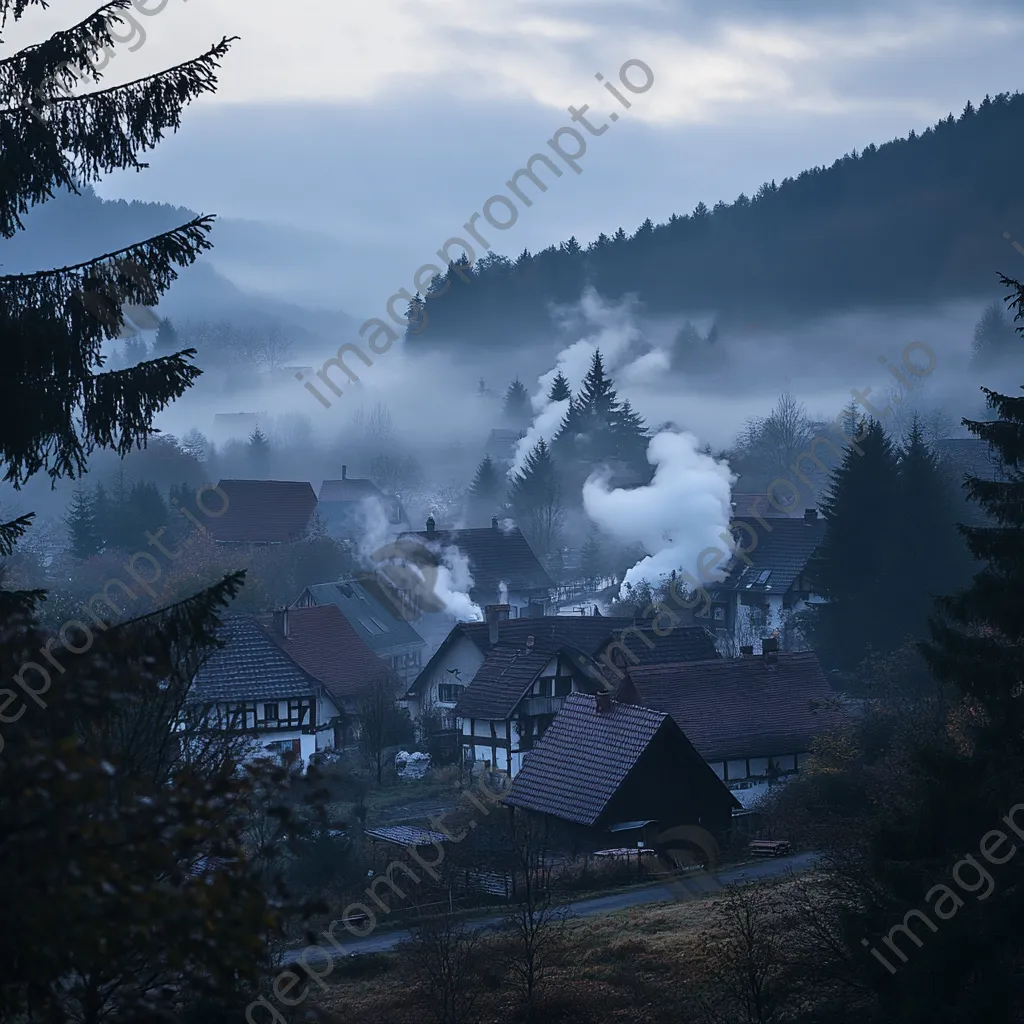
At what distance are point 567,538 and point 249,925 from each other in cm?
8253

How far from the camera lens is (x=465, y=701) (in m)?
40.8

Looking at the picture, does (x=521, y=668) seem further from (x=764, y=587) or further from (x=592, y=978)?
(x=592, y=978)

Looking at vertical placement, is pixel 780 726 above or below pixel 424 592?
below

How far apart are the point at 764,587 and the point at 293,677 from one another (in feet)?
75.7

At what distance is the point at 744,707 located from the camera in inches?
1459

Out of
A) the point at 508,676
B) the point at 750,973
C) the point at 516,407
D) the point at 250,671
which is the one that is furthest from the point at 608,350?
the point at 750,973

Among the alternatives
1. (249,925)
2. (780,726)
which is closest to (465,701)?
(780,726)

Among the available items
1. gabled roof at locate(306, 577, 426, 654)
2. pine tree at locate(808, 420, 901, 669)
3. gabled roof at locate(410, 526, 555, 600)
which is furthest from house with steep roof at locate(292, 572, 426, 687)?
pine tree at locate(808, 420, 901, 669)

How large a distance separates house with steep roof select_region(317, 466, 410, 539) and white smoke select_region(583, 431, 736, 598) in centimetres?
1504

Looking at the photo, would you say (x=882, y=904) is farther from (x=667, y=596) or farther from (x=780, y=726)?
(x=667, y=596)

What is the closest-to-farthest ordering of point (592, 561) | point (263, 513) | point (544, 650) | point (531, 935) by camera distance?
point (531, 935)
point (544, 650)
point (263, 513)
point (592, 561)

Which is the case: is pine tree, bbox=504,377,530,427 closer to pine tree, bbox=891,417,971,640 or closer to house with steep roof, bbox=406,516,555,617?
house with steep roof, bbox=406,516,555,617

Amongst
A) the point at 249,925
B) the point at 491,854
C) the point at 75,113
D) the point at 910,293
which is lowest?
the point at 491,854

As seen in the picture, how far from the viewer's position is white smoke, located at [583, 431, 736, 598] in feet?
189
